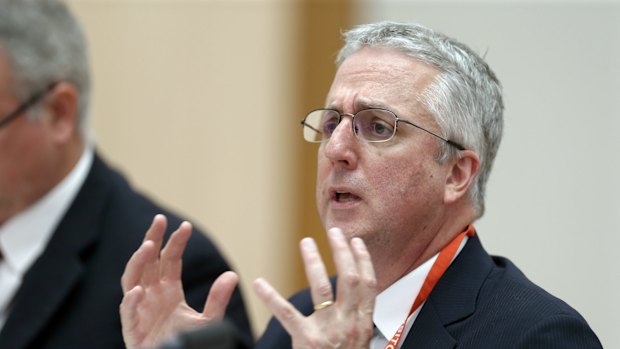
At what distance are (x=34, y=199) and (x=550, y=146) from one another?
9.33 ft

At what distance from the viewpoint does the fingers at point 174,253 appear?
3002 millimetres

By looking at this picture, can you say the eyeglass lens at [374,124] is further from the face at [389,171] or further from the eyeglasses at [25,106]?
the eyeglasses at [25,106]

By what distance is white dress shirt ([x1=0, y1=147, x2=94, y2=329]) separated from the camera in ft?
13.1

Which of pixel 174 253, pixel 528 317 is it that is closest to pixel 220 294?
pixel 174 253

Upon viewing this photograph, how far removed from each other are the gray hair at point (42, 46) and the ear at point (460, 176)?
174 centimetres

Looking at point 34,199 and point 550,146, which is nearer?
point 34,199

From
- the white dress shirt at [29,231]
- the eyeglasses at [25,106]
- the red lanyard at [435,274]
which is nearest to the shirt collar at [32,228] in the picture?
the white dress shirt at [29,231]

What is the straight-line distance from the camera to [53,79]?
4.11 meters

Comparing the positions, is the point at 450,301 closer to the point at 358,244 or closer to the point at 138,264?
the point at 358,244

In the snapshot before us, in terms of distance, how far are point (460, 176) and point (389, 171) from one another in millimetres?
230

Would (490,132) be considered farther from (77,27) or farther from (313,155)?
(313,155)

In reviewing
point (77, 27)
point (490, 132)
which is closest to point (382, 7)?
point (77, 27)

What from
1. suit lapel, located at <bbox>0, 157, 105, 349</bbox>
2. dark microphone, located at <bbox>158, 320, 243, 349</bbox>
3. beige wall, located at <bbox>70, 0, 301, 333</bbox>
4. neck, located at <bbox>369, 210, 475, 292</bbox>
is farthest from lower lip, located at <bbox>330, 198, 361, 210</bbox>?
beige wall, located at <bbox>70, 0, 301, 333</bbox>

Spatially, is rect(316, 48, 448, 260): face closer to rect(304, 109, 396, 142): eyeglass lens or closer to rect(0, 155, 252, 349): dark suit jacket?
rect(304, 109, 396, 142): eyeglass lens
